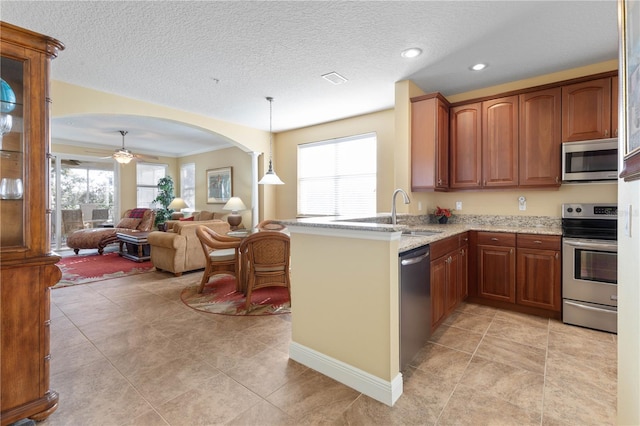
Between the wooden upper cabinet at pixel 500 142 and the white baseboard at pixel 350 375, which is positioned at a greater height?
the wooden upper cabinet at pixel 500 142

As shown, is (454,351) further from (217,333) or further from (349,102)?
(349,102)

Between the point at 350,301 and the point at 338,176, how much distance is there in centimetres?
369

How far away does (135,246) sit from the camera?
20.7 feet

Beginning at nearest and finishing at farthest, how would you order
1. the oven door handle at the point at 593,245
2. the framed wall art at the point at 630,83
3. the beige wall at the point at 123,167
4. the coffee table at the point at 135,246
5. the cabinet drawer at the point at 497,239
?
the framed wall art at the point at 630,83, the oven door handle at the point at 593,245, the cabinet drawer at the point at 497,239, the coffee table at the point at 135,246, the beige wall at the point at 123,167

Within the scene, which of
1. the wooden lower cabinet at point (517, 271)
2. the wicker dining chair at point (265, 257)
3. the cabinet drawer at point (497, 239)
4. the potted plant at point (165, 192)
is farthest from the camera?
the potted plant at point (165, 192)

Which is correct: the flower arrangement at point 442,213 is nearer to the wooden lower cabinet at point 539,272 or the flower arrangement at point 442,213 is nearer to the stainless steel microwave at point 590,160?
the wooden lower cabinet at point 539,272

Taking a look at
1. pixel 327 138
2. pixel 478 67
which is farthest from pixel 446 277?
pixel 327 138

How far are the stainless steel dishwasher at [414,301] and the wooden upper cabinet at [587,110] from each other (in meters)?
2.28

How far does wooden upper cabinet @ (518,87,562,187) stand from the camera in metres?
3.12

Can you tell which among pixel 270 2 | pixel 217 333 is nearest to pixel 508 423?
pixel 217 333

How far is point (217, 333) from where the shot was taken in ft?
8.87

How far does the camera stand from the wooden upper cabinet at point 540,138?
10.2 feet

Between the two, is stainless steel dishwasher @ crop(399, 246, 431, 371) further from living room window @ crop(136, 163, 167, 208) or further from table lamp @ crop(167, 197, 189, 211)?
living room window @ crop(136, 163, 167, 208)

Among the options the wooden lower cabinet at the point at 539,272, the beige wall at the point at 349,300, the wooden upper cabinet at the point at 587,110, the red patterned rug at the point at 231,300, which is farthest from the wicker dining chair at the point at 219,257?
the wooden upper cabinet at the point at 587,110
